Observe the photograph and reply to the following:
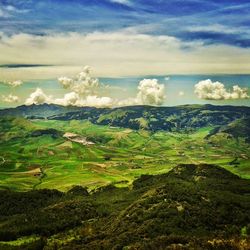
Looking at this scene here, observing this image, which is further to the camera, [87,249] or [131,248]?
[87,249]

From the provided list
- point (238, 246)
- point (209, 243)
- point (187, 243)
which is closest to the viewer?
point (238, 246)

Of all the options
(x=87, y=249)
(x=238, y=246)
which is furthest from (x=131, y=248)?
(x=238, y=246)

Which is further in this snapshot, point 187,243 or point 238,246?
point 187,243

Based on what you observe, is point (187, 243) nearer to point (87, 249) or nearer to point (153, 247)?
point (153, 247)

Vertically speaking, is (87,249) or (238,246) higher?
(238,246)

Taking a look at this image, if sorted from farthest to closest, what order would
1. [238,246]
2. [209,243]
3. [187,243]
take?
[187,243]
[209,243]
[238,246]

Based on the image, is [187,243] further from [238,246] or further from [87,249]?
[87,249]

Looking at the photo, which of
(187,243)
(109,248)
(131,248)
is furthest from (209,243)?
(109,248)
